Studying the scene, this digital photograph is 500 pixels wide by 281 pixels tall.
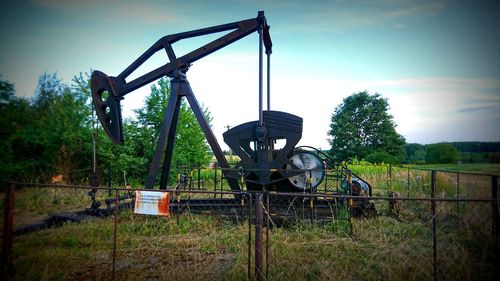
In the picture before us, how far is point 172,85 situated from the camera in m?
6.70

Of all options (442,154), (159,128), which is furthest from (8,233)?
(442,154)

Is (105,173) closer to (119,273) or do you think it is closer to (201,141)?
(201,141)

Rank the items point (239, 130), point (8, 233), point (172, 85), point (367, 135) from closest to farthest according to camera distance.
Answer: point (8, 233), point (239, 130), point (172, 85), point (367, 135)

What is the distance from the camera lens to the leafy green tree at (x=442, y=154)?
29844 millimetres

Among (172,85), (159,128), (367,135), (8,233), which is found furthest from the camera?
(367,135)

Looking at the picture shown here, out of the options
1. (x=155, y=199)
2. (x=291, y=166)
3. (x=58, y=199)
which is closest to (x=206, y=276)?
(x=155, y=199)

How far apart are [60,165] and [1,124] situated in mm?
2985

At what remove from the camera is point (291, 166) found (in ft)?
20.7

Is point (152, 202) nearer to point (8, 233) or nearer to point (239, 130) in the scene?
point (8, 233)

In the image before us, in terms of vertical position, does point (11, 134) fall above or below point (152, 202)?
above

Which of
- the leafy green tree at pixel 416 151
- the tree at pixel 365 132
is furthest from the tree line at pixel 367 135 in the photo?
the leafy green tree at pixel 416 151

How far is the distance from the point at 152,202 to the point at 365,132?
1093 inches

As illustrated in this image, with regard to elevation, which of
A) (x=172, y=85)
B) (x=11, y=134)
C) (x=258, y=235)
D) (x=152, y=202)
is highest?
(x=172, y=85)

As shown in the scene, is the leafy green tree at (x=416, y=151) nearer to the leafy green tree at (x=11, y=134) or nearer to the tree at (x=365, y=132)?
the tree at (x=365, y=132)
